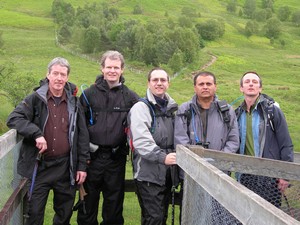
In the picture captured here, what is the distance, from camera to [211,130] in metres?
5.78

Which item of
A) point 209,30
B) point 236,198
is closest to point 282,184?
point 236,198

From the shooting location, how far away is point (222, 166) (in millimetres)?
4844

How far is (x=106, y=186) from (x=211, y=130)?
191 cm

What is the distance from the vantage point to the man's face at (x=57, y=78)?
5828 mm

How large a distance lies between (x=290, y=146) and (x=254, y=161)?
1.54 m

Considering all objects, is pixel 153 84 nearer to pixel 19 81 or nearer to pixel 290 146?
pixel 290 146

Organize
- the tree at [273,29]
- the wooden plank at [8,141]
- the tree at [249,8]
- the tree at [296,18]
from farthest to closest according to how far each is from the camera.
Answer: the tree at [249,8] → the tree at [296,18] → the tree at [273,29] → the wooden plank at [8,141]

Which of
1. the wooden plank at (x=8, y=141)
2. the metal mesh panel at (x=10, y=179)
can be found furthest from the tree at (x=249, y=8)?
the wooden plank at (x=8, y=141)

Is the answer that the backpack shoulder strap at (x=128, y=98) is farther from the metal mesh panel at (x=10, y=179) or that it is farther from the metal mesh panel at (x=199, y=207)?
the metal mesh panel at (x=199, y=207)

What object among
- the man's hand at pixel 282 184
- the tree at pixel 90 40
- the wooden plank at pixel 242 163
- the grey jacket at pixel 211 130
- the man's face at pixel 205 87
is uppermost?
the tree at pixel 90 40

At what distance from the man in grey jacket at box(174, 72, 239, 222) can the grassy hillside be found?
17272 millimetres

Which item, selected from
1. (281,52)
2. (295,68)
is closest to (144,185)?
(295,68)

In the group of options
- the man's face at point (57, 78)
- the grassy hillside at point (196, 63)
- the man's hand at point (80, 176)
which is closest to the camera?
the man's face at point (57, 78)

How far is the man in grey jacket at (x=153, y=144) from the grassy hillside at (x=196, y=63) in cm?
1749
